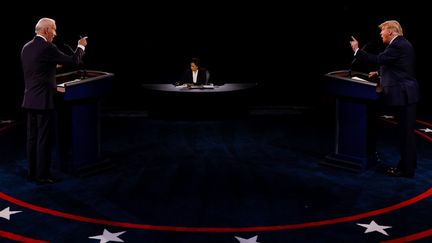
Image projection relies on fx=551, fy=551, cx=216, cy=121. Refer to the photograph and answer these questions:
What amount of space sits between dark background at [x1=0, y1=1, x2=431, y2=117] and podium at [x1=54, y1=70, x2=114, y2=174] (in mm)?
3962

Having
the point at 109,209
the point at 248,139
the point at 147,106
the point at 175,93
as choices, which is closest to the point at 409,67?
the point at 248,139

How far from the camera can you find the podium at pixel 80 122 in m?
6.20

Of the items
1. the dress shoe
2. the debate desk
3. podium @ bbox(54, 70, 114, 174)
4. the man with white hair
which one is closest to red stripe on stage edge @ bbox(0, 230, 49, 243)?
the man with white hair

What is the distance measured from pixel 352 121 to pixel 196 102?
3606 millimetres

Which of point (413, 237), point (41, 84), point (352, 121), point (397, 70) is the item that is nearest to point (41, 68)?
point (41, 84)

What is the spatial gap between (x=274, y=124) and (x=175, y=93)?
176 cm

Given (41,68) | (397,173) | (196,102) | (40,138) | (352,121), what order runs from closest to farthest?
(41,68)
(40,138)
(397,173)
(352,121)
(196,102)

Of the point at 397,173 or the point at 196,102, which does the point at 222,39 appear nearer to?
the point at 196,102

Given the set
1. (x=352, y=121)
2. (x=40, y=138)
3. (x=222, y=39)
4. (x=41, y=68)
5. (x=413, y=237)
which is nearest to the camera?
(x=413, y=237)

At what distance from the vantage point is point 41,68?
575cm

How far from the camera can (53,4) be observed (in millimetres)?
10125

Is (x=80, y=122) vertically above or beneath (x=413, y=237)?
above

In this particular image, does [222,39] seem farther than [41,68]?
Yes

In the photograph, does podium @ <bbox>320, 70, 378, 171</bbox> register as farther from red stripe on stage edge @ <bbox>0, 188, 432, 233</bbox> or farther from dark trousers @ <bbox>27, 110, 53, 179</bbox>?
dark trousers @ <bbox>27, 110, 53, 179</bbox>
